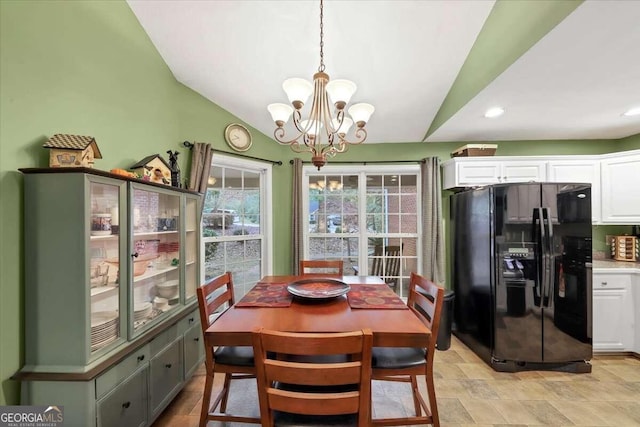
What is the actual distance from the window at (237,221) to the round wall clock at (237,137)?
0.16 metres

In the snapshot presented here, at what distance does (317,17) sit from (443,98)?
1523 mm

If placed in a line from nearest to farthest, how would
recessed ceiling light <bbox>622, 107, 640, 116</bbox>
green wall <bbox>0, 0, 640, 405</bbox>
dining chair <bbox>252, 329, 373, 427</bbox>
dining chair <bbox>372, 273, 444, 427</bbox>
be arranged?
1. dining chair <bbox>252, 329, 373, 427</bbox>
2. green wall <bbox>0, 0, 640, 405</bbox>
3. dining chair <bbox>372, 273, 444, 427</bbox>
4. recessed ceiling light <bbox>622, 107, 640, 116</bbox>

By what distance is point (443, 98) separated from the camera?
9.04ft

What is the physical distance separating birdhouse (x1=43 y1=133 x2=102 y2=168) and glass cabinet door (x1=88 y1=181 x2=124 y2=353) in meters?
0.18

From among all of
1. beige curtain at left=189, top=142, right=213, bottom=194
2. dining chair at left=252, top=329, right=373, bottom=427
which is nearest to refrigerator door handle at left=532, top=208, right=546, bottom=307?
dining chair at left=252, top=329, right=373, bottom=427

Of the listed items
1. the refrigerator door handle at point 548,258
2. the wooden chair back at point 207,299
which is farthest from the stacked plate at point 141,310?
the refrigerator door handle at point 548,258

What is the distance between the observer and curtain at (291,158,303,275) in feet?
11.2

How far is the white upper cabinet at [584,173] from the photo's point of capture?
9.54ft

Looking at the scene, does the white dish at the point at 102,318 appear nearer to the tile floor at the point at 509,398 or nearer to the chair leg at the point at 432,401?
the tile floor at the point at 509,398

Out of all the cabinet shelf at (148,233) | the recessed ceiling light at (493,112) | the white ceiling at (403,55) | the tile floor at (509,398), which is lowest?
the tile floor at (509,398)

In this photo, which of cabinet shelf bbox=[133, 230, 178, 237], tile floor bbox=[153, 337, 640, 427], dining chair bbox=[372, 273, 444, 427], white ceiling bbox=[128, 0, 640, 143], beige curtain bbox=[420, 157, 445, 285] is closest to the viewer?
dining chair bbox=[372, 273, 444, 427]

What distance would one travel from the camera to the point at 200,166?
2.69 meters

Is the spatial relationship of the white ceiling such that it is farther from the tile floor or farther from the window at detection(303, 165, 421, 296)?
the tile floor

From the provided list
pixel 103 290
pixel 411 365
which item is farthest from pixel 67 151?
pixel 411 365
